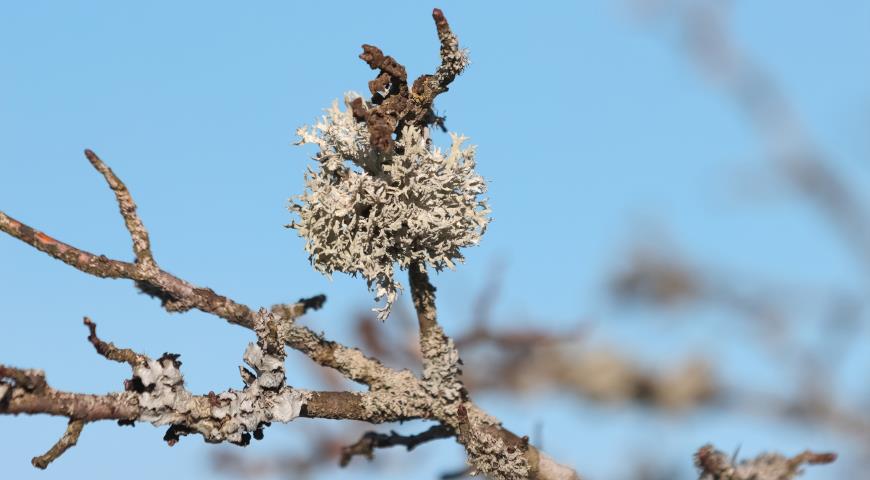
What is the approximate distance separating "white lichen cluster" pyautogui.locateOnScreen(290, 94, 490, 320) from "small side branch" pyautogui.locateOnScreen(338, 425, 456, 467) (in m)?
0.64

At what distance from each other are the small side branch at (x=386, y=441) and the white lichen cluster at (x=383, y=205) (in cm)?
64

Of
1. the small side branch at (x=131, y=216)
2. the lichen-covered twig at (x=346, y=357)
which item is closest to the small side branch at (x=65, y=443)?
the lichen-covered twig at (x=346, y=357)

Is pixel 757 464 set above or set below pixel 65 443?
above

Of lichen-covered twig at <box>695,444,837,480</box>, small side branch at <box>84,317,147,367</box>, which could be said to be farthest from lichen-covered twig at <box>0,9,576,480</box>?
lichen-covered twig at <box>695,444,837,480</box>

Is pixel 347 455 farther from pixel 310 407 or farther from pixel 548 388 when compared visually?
pixel 548 388

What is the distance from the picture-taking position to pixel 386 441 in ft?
12.7

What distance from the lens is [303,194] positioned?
3.16 m

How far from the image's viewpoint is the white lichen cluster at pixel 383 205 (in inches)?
121

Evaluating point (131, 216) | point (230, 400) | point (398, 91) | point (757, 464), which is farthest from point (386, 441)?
point (757, 464)

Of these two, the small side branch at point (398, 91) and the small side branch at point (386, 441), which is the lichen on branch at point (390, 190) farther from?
the small side branch at point (386, 441)

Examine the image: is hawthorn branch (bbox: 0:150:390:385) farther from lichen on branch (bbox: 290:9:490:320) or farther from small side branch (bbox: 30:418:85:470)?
small side branch (bbox: 30:418:85:470)

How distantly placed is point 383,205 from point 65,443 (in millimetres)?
1207

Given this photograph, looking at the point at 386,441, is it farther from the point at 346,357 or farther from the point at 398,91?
the point at 398,91

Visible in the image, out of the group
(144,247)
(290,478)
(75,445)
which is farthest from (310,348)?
(290,478)
